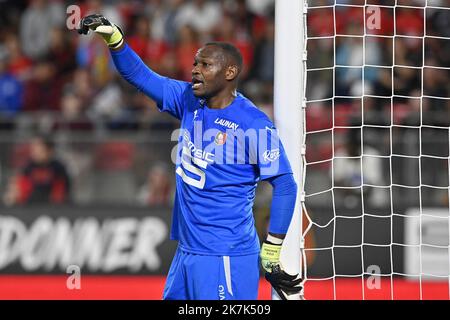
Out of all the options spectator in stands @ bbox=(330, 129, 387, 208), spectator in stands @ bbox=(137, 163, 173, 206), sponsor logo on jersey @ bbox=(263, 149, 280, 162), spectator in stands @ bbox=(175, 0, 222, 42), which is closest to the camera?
sponsor logo on jersey @ bbox=(263, 149, 280, 162)

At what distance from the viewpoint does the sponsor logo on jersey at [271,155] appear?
16.6 ft

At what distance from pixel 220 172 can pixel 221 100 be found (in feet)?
1.35

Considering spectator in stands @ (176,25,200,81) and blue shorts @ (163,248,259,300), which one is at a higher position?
spectator in stands @ (176,25,200,81)

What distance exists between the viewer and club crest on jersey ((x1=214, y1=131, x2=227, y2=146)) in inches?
204

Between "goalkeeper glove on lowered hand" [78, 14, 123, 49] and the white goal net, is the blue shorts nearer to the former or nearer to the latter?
"goalkeeper glove on lowered hand" [78, 14, 123, 49]

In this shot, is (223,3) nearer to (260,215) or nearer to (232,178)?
(260,215)

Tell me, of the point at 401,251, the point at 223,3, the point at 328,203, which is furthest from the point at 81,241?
the point at 223,3

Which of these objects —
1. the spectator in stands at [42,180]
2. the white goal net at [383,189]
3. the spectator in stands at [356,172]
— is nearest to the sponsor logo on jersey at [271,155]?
the white goal net at [383,189]

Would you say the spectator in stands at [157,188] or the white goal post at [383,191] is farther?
the spectator in stands at [157,188]

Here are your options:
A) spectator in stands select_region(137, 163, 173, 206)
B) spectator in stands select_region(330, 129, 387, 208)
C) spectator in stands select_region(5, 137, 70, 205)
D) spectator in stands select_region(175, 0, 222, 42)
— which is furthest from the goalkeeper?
spectator in stands select_region(175, 0, 222, 42)

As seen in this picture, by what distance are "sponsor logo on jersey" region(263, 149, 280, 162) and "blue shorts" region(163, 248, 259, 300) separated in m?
0.58

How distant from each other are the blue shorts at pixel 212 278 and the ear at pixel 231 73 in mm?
1000

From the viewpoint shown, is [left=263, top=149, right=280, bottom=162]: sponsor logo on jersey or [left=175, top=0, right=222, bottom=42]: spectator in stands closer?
[left=263, top=149, right=280, bottom=162]: sponsor logo on jersey

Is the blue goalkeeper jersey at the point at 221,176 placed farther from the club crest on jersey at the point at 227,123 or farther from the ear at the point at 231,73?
the ear at the point at 231,73
